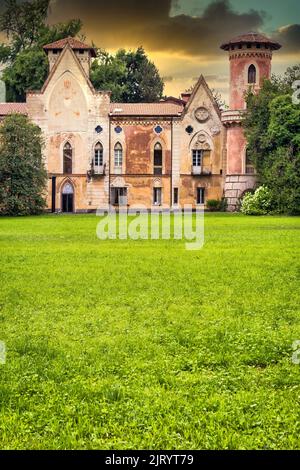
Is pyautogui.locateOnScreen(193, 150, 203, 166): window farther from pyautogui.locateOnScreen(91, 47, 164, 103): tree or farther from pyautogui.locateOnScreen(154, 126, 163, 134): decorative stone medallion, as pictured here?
pyautogui.locateOnScreen(91, 47, 164, 103): tree

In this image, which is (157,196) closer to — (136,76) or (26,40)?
(136,76)

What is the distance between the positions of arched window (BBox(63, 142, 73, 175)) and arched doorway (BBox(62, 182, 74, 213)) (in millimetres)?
1124

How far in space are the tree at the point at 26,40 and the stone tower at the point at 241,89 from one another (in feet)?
62.6

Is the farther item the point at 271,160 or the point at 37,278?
the point at 271,160

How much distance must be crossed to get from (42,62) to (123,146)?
14953 mm

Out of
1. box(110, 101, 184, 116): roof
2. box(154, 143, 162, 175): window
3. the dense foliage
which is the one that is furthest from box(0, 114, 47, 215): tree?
the dense foliage

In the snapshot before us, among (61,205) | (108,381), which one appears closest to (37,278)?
(108,381)

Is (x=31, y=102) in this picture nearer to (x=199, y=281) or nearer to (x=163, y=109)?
(x=163, y=109)

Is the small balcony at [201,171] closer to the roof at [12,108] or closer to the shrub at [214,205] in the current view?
the shrub at [214,205]

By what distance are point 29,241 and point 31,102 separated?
122 feet

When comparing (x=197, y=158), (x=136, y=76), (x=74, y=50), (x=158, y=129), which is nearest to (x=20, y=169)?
(x=158, y=129)

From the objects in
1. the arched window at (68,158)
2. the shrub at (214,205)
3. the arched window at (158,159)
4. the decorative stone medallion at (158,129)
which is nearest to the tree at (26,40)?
the arched window at (68,158)

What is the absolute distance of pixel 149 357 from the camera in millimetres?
10844

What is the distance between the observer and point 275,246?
27.6 metres
